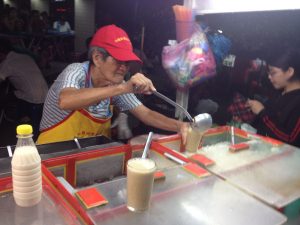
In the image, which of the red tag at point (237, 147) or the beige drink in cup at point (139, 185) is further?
the red tag at point (237, 147)

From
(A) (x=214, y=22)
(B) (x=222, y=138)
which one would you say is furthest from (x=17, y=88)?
(B) (x=222, y=138)

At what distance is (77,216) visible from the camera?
40.0 inches

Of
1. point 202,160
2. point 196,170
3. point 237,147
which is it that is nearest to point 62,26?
point 237,147

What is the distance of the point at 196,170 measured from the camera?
142 cm

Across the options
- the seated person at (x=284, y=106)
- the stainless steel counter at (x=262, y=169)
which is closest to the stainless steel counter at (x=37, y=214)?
the stainless steel counter at (x=262, y=169)

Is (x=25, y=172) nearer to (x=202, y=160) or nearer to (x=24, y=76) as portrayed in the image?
(x=202, y=160)

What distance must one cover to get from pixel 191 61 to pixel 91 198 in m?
2.52

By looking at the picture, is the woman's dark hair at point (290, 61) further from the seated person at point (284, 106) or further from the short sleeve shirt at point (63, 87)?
the short sleeve shirt at point (63, 87)

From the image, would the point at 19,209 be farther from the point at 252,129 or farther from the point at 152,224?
the point at 252,129

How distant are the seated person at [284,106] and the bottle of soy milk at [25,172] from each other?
2077 millimetres

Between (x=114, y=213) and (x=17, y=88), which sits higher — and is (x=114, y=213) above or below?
above

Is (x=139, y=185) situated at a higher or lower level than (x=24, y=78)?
higher

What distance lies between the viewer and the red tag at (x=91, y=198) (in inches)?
41.5

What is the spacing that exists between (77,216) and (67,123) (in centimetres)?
114
